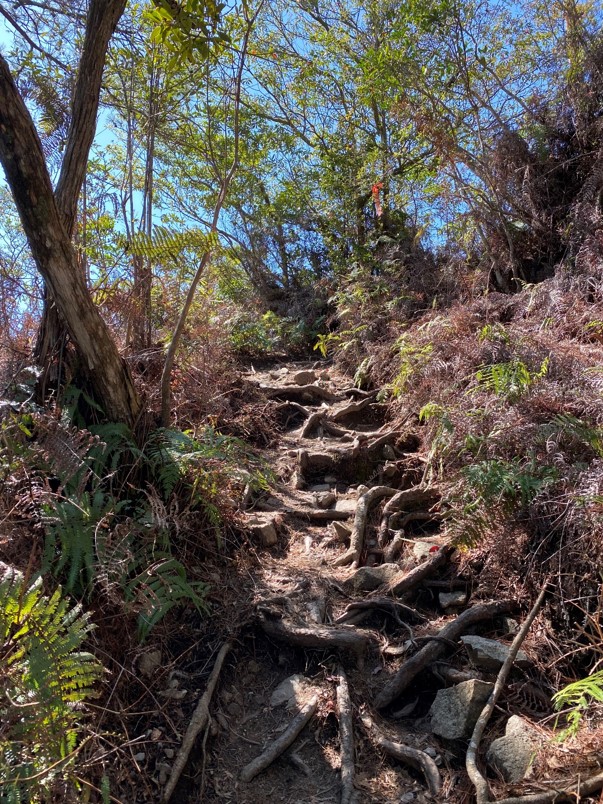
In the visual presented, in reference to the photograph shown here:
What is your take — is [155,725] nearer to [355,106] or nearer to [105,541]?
[105,541]

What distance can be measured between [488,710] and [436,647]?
1.79 feet

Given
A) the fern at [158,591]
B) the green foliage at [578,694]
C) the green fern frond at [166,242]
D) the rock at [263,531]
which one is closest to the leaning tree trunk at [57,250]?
the green fern frond at [166,242]

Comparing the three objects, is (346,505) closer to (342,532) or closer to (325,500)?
(325,500)

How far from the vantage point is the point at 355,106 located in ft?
36.0

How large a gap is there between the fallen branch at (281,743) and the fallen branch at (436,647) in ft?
1.32

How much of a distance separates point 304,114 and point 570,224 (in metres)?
6.35

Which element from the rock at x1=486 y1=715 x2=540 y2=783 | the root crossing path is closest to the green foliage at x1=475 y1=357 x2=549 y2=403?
the root crossing path

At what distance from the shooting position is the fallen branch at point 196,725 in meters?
2.81

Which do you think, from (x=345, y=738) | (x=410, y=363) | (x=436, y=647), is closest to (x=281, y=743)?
(x=345, y=738)

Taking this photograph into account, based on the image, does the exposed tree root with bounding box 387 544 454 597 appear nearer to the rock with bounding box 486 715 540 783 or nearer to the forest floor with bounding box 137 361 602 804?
the forest floor with bounding box 137 361 602 804

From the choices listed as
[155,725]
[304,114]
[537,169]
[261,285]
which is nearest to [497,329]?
[537,169]

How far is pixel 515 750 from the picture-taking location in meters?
2.88

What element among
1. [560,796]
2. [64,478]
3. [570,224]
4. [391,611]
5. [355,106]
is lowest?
[560,796]

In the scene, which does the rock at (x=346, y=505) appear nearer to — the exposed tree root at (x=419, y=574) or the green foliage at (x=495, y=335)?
the exposed tree root at (x=419, y=574)
